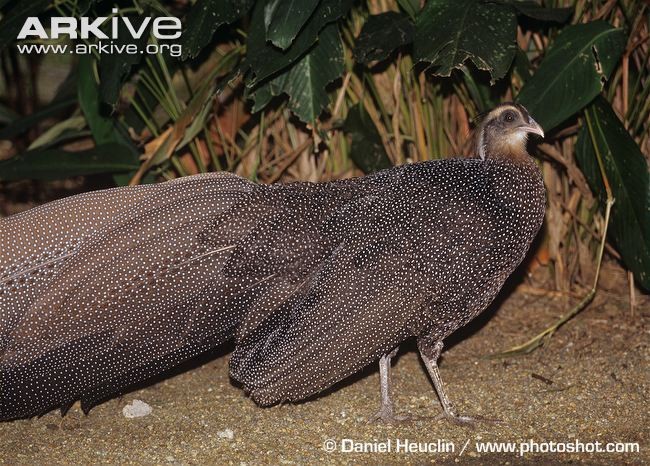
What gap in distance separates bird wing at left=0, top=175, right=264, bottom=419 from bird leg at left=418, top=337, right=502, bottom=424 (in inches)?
30.3

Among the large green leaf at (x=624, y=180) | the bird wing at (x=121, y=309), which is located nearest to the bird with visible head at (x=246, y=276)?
the bird wing at (x=121, y=309)

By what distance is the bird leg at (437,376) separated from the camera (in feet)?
11.3

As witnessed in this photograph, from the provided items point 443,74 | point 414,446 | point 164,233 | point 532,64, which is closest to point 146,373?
point 164,233

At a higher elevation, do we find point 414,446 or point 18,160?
point 18,160

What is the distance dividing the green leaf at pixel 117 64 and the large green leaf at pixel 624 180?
2.21 metres

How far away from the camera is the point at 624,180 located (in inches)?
157

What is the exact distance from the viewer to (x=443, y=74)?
356 cm

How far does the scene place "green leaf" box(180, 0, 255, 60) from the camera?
13.1 ft

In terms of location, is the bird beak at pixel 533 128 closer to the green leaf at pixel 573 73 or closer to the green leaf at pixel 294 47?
→ the green leaf at pixel 573 73

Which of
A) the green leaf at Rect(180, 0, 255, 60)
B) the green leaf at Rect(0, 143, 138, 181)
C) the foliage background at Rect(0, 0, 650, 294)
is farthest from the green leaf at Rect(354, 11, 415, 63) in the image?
the green leaf at Rect(0, 143, 138, 181)

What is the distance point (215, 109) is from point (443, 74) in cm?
158

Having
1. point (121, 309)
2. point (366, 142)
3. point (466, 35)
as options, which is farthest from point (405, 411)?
point (466, 35)

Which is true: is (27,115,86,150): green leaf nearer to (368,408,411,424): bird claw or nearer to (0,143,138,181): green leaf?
(0,143,138,181): green leaf

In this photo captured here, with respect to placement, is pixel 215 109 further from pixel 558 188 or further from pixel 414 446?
pixel 414 446
